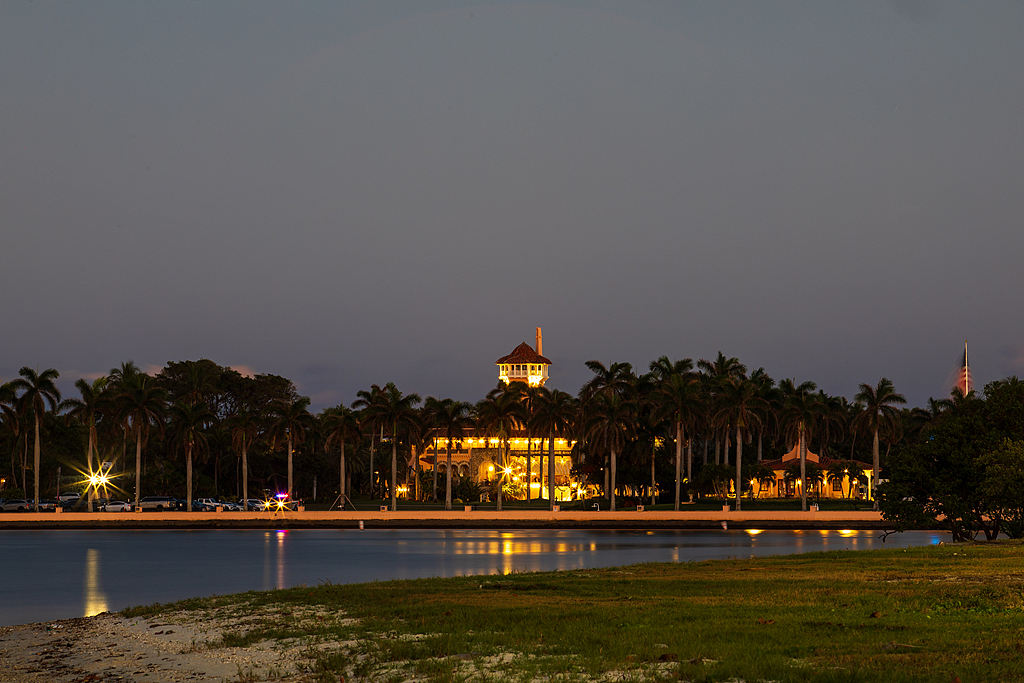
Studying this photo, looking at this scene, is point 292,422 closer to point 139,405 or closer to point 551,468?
point 139,405

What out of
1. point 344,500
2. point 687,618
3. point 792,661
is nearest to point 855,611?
point 687,618

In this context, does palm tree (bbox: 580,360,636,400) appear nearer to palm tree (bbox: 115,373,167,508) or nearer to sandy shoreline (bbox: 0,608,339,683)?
palm tree (bbox: 115,373,167,508)

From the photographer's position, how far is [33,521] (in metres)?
107

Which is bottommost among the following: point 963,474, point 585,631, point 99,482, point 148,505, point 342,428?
point 148,505

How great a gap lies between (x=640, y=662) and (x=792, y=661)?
2267 millimetres

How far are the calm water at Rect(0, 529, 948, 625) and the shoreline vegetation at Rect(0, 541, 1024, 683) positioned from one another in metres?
10.2

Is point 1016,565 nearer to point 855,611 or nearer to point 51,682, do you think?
point 855,611

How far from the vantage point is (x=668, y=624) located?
20.2 metres

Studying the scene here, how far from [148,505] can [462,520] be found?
4299cm

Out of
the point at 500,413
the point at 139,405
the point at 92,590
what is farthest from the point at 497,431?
the point at 92,590

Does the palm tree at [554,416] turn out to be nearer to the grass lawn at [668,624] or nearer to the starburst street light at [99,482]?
the starburst street light at [99,482]

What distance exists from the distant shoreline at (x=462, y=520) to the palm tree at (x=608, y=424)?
748 cm

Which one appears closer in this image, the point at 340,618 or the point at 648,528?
the point at 340,618

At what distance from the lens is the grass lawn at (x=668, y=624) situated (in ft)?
53.0
